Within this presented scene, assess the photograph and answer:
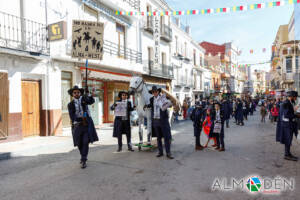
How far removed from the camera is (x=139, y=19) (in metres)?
17.4

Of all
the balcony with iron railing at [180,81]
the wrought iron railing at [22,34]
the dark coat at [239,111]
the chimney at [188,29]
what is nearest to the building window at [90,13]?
the wrought iron railing at [22,34]

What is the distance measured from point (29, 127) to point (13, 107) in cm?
127

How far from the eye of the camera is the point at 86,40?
636 centimetres

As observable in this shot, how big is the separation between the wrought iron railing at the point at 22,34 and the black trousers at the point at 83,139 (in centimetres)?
548

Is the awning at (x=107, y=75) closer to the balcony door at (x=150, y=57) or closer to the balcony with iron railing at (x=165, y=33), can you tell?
the balcony door at (x=150, y=57)

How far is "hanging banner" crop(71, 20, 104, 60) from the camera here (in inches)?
249

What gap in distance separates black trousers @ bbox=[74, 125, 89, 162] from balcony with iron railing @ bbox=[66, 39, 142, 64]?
8.43m

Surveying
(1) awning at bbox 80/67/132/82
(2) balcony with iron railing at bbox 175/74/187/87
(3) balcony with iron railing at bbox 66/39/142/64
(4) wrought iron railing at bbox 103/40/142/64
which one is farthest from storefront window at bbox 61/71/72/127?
(2) balcony with iron railing at bbox 175/74/187/87

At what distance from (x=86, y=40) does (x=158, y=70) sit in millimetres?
14073

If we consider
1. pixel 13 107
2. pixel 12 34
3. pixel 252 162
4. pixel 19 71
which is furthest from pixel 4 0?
pixel 252 162

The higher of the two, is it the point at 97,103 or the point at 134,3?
the point at 134,3

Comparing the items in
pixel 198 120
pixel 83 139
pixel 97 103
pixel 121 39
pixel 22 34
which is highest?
pixel 121 39

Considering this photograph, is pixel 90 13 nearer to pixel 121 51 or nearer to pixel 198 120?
pixel 121 51

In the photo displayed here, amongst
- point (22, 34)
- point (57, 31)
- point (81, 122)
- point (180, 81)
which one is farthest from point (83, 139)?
point (180, 81)
